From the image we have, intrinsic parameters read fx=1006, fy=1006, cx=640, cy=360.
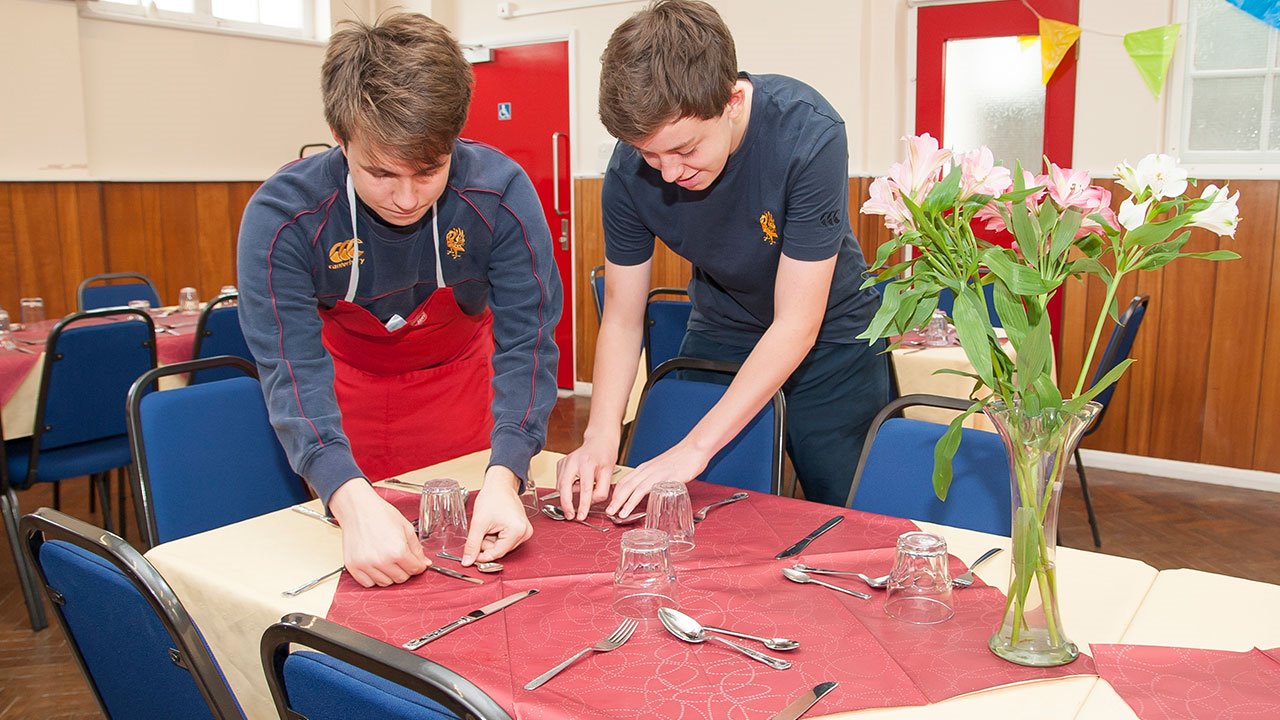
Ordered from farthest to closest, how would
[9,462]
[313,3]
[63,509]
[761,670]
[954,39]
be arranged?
[313,3] < [954,39] < [63,509] < [9,462] < [761,670]

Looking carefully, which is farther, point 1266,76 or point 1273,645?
point 1266,76

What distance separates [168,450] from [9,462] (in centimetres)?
169

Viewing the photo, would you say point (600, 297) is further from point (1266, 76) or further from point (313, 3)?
point (313, 3)

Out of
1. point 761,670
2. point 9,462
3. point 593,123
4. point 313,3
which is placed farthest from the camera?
point 313,3

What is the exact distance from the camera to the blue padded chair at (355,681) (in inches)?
34.8

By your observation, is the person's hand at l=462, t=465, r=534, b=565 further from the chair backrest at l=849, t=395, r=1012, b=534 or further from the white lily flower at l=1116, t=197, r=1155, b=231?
the white lily flower at l=1116, t=197, r=1155, b=231

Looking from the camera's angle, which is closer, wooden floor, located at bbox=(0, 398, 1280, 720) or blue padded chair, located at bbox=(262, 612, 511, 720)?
blue padded chair, located at bbox=(262, 612, 511, 720)

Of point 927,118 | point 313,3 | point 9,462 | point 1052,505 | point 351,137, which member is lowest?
point 9,462

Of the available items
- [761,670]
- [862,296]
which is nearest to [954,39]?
[862,296]

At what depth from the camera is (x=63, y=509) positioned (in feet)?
14.6

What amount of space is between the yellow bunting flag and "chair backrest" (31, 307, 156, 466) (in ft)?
13.9

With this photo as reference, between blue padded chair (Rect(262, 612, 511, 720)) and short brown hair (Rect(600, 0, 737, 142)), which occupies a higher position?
short brown hair (Rect(600, 0, 737, 142))

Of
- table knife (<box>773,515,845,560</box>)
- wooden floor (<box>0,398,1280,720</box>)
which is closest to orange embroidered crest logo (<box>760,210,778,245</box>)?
table knife (<box>773,515,845,560</box>)

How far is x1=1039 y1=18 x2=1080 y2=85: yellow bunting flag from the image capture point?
16.0 feet
